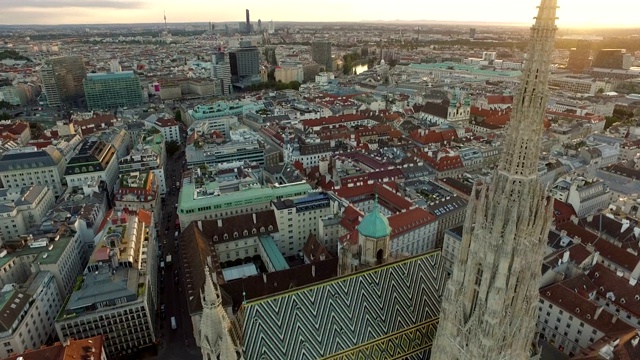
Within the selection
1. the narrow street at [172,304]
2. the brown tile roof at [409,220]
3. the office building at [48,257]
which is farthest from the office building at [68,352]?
the brown tile roof at [409,220]

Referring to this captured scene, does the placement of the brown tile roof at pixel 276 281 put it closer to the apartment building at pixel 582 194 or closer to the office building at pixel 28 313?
the office building at pixel 28 313

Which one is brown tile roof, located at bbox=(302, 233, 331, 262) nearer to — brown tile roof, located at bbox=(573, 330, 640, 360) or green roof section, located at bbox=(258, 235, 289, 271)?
green roof section, located at bbox=(258, 235, 289, 271)

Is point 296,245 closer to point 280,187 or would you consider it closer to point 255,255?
point 255,255

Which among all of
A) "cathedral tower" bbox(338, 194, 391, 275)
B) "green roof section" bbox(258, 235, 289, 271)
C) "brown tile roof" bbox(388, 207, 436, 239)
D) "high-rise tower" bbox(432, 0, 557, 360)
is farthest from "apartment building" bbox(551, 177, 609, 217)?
"high-rise tower" bbox(432, 0, 557, 360)

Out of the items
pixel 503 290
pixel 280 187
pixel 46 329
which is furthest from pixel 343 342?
pixel 280 187

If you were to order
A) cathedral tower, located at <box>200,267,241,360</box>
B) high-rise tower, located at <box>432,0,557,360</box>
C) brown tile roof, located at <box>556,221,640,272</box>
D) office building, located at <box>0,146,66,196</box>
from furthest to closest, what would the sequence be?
1. office building, located at <box>0,146,66,196</box>
2. brown tile roof, located at <box>556,221,640,272</box>
3. cathedral tower, located at <box>200,267,241,360</box>
4. high-rise tower, located at <box>432,0,557,360</box>

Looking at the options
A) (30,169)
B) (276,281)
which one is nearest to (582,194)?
(276,281)

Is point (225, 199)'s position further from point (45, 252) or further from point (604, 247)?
point (604, 247)
